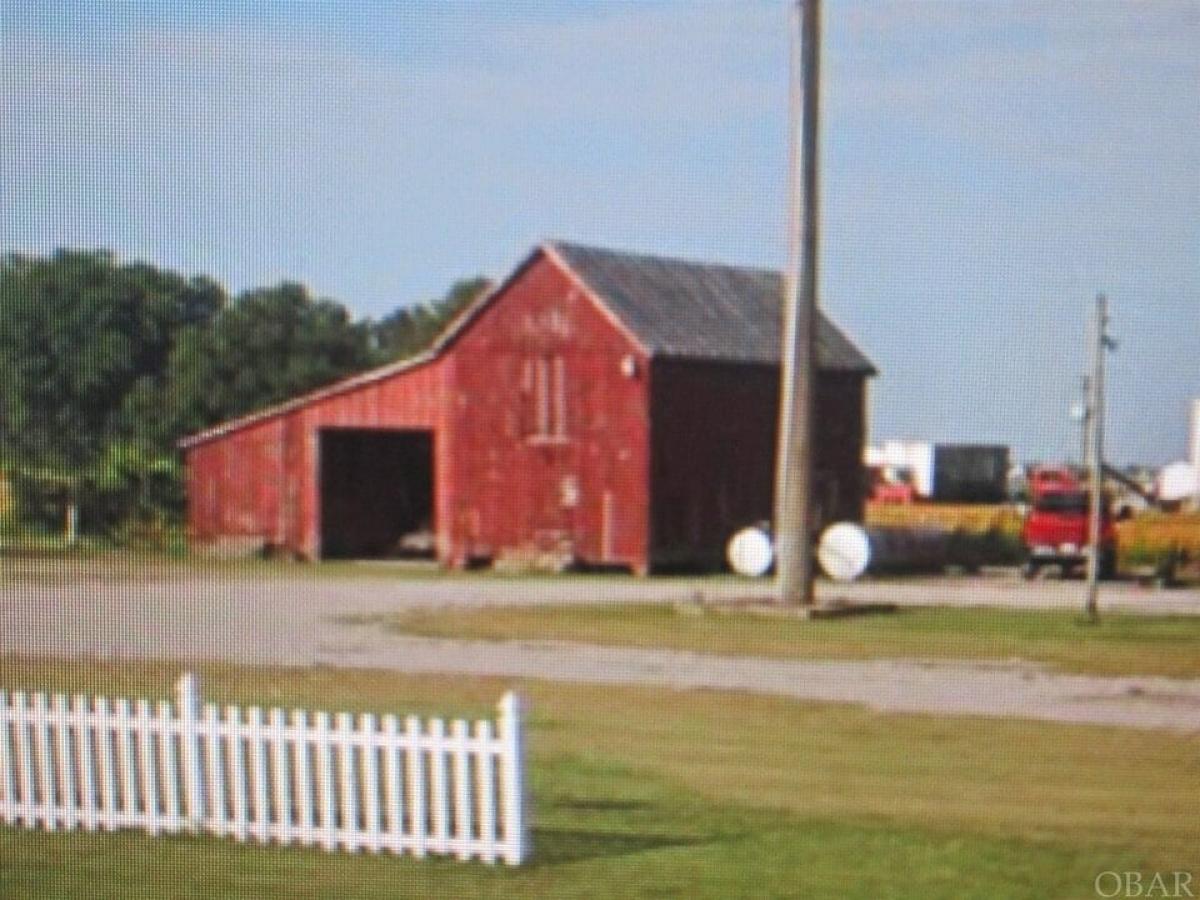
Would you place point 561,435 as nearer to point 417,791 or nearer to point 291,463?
point 291,463

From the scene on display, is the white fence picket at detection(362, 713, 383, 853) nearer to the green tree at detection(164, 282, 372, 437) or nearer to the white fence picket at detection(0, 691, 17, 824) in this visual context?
the white fence picket at detection(0, 691, 17, 824)

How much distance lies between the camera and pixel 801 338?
68.1 ft

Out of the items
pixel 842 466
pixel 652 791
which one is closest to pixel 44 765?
pixel 652 791

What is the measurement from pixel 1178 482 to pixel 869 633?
6.32 metres

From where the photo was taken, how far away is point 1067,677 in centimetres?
1371

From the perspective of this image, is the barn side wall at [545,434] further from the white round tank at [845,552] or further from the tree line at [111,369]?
the tree line at [111,369]

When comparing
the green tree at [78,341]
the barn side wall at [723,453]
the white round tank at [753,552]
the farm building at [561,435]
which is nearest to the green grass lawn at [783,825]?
the green tree at [78,341]

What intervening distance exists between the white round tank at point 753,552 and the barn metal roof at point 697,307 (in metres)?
1.95

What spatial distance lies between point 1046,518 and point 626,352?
5.69 m

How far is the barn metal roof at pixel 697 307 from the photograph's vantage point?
2630cm

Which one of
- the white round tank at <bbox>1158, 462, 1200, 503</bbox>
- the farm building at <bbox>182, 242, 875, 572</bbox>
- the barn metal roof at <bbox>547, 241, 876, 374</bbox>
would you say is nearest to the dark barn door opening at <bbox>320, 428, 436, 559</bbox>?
Answer: the farm building at <bbox>182, 242, 875, 572</bbox>

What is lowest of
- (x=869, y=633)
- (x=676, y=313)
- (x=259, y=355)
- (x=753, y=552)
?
(x=869, y=633)

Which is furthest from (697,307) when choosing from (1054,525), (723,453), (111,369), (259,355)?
(111,369)

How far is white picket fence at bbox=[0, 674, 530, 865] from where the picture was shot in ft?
26.9
